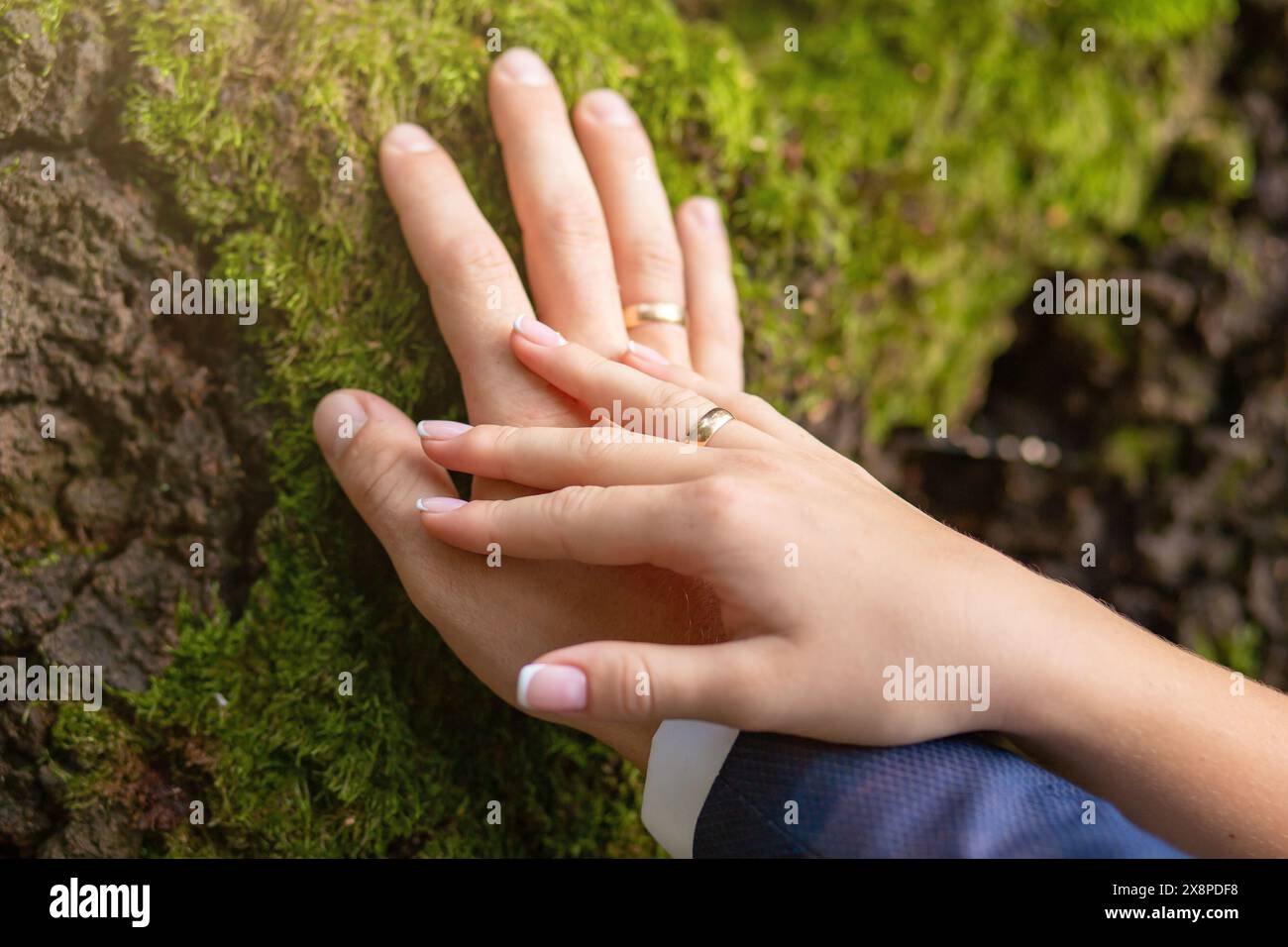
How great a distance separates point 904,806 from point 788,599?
280mm

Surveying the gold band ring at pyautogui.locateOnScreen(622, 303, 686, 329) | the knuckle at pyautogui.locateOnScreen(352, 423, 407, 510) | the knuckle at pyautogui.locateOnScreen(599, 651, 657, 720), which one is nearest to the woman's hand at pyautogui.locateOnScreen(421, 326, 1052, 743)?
the knuckle at pyautogui.locateOnScreen(599, 651, 657, 720)

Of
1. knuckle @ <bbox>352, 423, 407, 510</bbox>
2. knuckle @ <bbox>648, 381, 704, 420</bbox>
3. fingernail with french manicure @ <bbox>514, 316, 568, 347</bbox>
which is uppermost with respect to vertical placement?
fingernail with french manicure @ <bbox>514, 316, 568, 347</bbox>

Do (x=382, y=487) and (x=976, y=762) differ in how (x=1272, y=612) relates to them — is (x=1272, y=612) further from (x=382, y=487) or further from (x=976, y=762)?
(x=382, y=487)

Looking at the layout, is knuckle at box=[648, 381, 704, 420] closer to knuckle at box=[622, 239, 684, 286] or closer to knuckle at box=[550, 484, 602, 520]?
knuckle at box=[550, 484, 602, 520]

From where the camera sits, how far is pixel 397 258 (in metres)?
1.56

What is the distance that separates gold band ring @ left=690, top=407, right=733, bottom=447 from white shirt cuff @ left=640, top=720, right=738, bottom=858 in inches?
15.7

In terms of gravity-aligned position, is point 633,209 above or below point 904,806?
above

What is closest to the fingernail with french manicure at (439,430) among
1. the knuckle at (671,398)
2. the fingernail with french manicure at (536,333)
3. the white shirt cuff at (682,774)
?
the fingernail with french manicure at (536,333)

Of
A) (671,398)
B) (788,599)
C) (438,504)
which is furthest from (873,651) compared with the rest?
(438,504)

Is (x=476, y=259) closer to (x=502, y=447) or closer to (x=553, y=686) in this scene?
(x=502, y=447)

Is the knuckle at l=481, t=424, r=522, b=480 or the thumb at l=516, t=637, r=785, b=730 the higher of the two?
the knuckle at l=481, t=424, r=522, b=480

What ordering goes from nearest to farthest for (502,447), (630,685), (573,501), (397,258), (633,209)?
(630,685) → (573,501) → (502,447) → (397,258) → (633,209)

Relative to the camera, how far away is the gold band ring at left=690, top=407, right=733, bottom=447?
132cm
